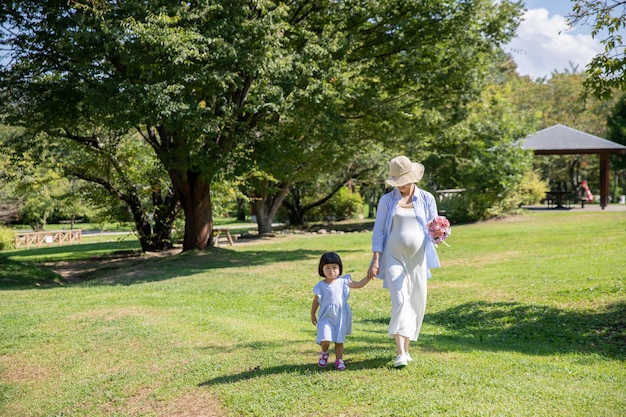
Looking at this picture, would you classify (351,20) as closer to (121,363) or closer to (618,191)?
(121,363)

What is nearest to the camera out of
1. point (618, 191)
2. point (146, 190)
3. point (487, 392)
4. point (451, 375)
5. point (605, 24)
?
point (487, 392)

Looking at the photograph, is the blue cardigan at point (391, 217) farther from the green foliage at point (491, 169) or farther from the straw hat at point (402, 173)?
the green foliage at point (491, 169)

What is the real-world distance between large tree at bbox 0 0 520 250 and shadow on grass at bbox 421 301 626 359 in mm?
8081

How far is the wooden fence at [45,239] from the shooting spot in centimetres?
3694

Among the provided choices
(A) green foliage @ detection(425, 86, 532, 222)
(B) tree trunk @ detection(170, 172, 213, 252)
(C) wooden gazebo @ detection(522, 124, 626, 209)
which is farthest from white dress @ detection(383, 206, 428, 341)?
(C) wooden gazebo @ detection(522, 124, 626, 209)

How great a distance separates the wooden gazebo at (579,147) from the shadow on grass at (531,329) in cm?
2311

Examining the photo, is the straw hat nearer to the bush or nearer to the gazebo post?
the gazebo post

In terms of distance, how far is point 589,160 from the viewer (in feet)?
159

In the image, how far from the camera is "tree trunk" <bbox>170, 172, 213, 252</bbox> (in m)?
21.2

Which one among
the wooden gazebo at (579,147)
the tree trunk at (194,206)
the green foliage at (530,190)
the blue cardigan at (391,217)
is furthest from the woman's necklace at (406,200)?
the wooden gazebo at (579,147)

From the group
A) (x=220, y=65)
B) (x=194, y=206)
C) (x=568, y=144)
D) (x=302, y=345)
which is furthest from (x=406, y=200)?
(x=568, y=144)

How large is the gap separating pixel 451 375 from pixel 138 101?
1145 cm

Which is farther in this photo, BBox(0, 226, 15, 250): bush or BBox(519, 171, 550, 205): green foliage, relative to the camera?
BBox(0, 226, 15, 250): bush

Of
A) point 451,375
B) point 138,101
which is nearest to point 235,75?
point 138,101
